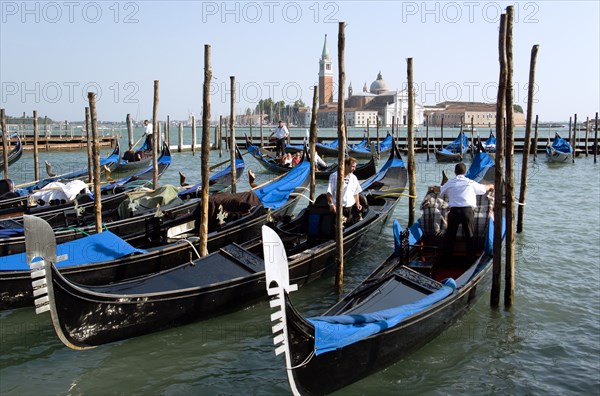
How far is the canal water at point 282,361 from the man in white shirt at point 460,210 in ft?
1.69

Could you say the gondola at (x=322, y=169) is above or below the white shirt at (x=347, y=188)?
below

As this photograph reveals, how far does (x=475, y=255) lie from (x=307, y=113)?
269 feet

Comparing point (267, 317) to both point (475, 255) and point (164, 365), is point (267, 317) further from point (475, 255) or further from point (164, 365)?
point (475, 255)

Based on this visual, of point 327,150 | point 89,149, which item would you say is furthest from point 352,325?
point 327,150

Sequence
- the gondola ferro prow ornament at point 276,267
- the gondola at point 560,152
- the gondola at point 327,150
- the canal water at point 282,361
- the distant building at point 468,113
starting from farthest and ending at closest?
the distant building at point 468,113, the gondola at point 327,150, the gondola at point 560,152, the canal water at point 282,361, the gondola ferro prow ornament at point 276,267

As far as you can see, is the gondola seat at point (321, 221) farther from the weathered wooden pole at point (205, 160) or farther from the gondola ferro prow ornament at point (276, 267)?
the gondola ferro prow ornament at point (276, 267)

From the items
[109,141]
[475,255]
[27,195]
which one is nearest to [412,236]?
[475,255]

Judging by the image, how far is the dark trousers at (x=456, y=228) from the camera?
4.91 m

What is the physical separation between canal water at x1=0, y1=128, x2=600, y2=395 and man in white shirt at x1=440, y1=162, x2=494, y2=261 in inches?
20.3

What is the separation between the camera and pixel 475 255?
5.04 metres

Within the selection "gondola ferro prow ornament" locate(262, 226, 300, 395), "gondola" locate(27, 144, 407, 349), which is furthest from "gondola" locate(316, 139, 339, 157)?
"gondola ferro prow ornament" locate(262, 226, 300, 395)

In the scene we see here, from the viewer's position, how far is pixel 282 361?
3.94 metres

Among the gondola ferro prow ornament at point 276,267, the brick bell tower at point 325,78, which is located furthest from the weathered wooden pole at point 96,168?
the brick bell tower at point 325,78

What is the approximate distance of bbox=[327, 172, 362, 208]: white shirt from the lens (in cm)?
567
